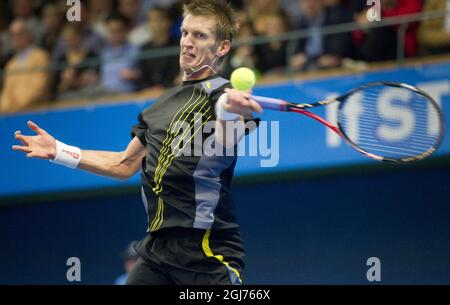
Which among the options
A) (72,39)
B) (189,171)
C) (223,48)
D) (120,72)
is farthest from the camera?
(72,39)

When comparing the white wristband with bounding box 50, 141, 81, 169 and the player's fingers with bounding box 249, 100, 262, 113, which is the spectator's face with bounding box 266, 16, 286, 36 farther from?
the player's fingers with bounding box 249, 100, 262, 113

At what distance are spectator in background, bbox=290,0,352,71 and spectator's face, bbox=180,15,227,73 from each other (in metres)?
3.12

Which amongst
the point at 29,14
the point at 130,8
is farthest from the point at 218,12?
the point at 29,14

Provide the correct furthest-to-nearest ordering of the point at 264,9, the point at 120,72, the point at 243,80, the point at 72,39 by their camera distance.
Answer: the point at 72,39 → the point at 120,72 → the point at 264,9 → the point at 243,80

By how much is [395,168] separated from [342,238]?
0.80m

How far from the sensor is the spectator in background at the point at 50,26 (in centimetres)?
986

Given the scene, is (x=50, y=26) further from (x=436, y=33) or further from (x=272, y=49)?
(x=436, y=33)

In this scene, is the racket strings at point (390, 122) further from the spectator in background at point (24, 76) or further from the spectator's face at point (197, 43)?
the spectator in background at point (24, 76)

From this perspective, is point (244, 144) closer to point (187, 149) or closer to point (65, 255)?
point (65, 255)

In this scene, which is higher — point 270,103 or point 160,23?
point 160,23

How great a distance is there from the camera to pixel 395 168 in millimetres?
7609

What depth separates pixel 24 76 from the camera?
910 centimetres

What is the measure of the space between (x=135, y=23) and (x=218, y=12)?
4828 mm

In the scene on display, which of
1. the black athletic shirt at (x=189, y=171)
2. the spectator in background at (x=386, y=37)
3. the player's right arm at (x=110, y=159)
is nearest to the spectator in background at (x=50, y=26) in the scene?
the spectator in background at (x=386, y=37)
